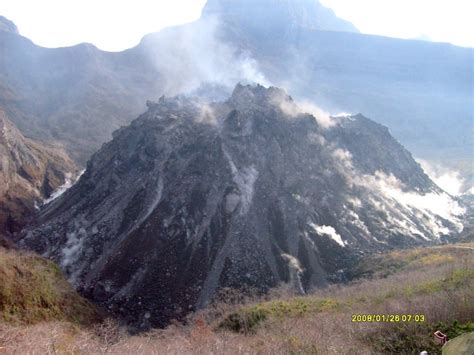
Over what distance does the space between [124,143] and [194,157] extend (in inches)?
1035

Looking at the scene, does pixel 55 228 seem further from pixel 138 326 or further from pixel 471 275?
pixel 471 275

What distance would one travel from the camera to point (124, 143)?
116m

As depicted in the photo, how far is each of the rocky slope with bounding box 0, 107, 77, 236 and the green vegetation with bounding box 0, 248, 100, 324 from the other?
5787 cm

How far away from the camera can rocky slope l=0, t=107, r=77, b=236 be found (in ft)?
351

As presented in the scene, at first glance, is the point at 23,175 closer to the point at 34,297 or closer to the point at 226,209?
the point at 226,209

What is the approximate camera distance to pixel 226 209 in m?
88.4

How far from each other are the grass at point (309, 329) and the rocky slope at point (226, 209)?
13.6 meters
